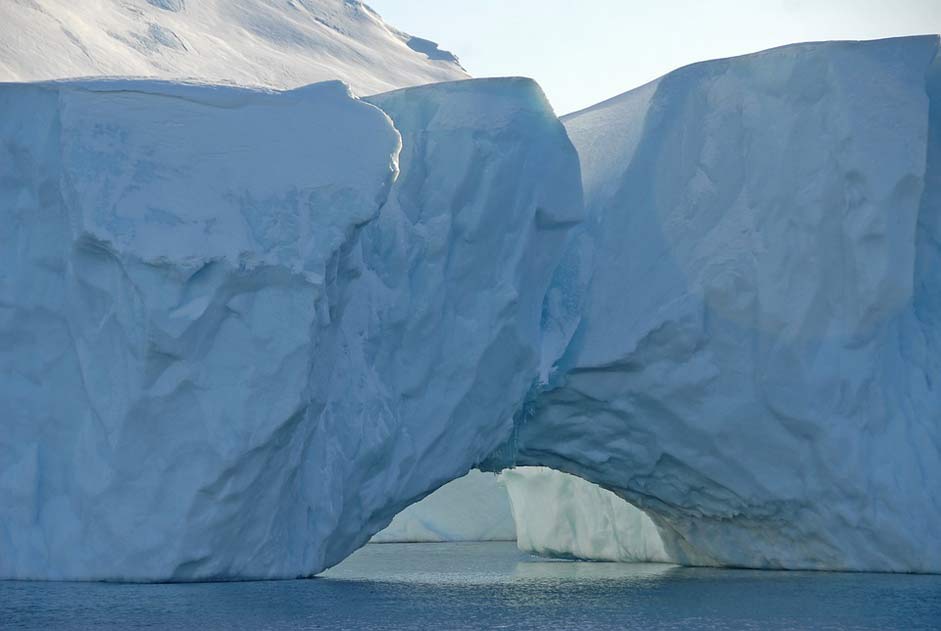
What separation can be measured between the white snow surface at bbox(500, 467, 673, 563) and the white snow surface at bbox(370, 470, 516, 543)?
6.22m

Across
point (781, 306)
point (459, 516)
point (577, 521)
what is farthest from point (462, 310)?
point (459, 516)

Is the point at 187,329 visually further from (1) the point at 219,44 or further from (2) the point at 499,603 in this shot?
(1) the point at 219,44

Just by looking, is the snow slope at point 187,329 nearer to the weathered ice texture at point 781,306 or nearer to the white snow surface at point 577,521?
the weathered ice texture at point 781,306

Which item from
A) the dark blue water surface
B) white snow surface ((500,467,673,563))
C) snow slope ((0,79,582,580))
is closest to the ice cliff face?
snow slope ((0,79,582,580))

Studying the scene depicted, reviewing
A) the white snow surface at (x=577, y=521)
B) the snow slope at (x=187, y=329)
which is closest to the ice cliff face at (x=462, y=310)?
the snow slope at (x=187, y=329)

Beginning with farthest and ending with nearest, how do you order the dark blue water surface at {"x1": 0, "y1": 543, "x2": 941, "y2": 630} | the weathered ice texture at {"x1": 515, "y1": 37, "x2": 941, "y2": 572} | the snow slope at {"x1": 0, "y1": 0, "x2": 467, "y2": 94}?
the weathered ice texture at {"x1": 515, "y1": 37, "x2": 941, "y2": 572} < the snow slope at {"x1": 0, "y1": 0, "x2": 467, "y2": 94} < the dark blue water surface at {"x1": 0, "y1": 543, "x2": 941, "y2": 630}

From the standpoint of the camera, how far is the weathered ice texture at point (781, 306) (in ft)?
51.2

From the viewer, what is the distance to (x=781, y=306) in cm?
1585

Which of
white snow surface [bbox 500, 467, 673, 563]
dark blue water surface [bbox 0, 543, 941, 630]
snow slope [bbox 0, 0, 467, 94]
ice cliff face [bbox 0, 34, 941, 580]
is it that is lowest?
dark blue water surface [bbox 0, 543, 941, 630]

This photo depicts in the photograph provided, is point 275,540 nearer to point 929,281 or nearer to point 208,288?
point 208,288

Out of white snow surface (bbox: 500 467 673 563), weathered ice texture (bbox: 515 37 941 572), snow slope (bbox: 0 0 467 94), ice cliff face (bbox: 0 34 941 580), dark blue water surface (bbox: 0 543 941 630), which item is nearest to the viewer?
dark blue water surface (bbox: 0 543 941 630)

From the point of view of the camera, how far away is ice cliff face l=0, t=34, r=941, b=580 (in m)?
12.6

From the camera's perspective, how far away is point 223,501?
12672mm

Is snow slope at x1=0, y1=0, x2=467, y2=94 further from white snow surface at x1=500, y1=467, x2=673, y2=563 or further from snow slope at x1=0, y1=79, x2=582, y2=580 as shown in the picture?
white snow surface at x1=500, y1=467, x2=673, y2=563
